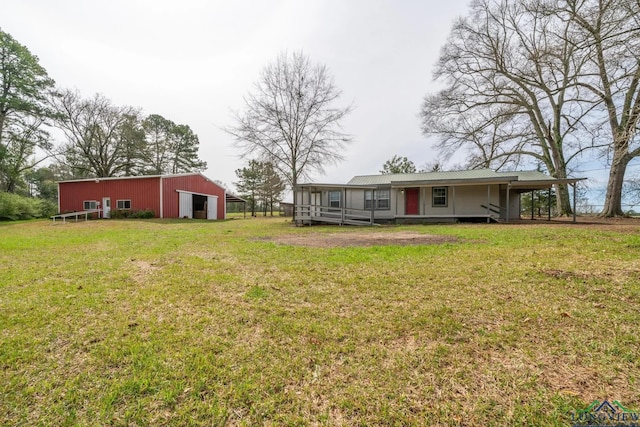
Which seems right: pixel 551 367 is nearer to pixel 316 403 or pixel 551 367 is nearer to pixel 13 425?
pixel 316 403

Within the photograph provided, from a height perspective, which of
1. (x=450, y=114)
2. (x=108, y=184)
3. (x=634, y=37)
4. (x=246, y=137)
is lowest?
(x=108, y=184)

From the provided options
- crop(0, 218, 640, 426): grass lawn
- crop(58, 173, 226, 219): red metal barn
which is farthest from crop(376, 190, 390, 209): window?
crop(58, 173, 226, 219): red metal barn

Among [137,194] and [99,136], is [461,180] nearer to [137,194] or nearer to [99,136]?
[137,194]

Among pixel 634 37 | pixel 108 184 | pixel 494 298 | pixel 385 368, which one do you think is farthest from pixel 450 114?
pixel 108 184

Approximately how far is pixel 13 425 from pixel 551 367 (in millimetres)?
3797

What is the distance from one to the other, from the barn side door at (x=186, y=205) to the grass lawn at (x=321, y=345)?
736 inches

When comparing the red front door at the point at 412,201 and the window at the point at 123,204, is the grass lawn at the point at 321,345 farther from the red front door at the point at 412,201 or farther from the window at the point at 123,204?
the window at the point at 123,204

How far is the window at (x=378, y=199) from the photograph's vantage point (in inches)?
675

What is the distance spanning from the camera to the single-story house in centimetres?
1570

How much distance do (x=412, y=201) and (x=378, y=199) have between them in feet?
6.91

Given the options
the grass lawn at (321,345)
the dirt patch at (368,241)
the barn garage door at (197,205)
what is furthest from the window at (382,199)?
the barn garage door at (197,205)

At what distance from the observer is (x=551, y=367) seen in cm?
213

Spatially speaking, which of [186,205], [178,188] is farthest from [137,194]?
[186,205]

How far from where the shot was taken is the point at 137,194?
2045cm
